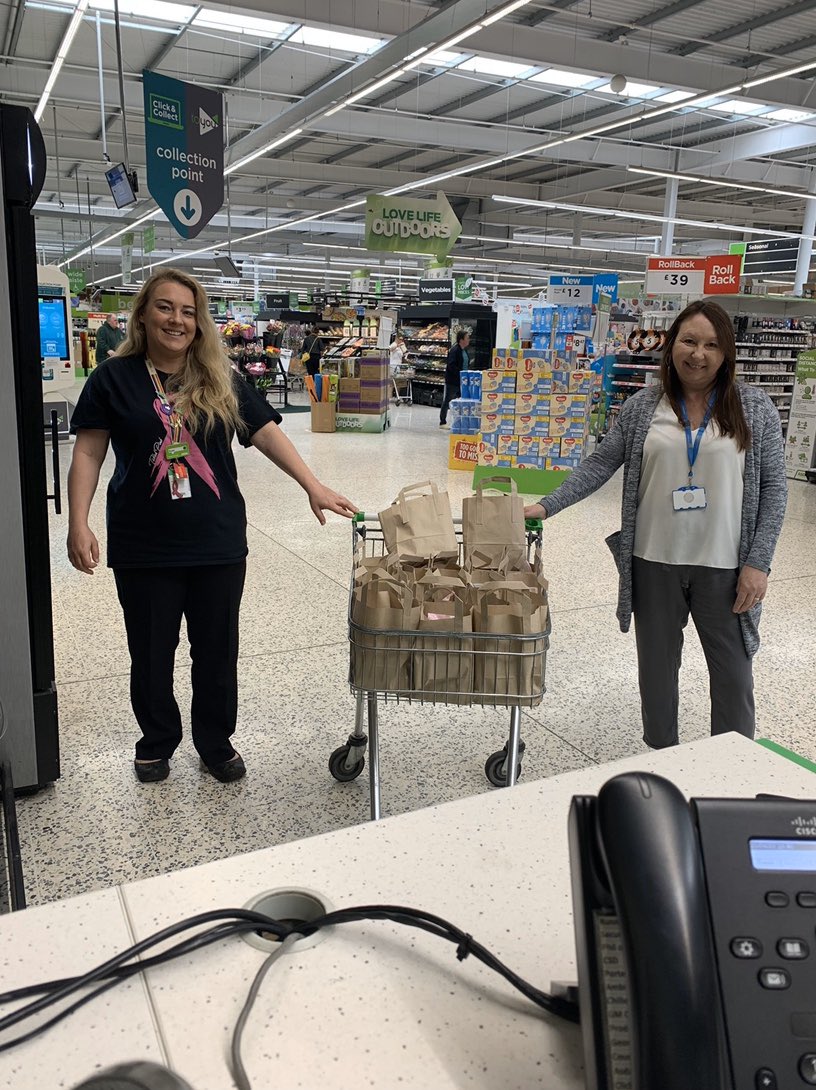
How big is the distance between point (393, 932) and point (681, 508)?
184 centimetres

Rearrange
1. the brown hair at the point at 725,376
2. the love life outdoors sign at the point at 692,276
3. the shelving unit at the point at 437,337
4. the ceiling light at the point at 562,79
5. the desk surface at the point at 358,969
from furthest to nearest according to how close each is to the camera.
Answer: the shelving unit at the point at 437,337 < the love life outdoors sign at the point at 692,276 < the ceiling light at the point at 562,79 < the brown hair at the point at 725,376 < the desk surface at the point at 358,969

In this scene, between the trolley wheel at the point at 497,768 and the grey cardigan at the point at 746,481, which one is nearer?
the grey cardigan at the point at 746,481

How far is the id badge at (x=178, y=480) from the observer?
7.72 feet

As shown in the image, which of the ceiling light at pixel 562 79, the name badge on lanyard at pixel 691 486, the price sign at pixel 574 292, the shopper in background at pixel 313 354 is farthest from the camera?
the shopper in background at pixel 313 354

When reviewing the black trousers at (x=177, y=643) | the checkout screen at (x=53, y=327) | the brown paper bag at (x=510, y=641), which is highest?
the checkout screen at (x=53, y=327)

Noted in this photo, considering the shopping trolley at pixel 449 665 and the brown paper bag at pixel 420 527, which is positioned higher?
the brown paper bag at pixel 420 527

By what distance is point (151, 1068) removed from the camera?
2.26ft

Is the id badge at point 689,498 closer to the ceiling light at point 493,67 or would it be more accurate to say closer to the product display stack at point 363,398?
the ceiling light at point 493,67

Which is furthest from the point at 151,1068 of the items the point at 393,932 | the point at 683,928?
the point at 683,928

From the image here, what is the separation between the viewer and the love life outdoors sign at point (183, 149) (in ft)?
22.9

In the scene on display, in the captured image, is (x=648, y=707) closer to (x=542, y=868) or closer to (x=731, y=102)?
(x=542, y=868)

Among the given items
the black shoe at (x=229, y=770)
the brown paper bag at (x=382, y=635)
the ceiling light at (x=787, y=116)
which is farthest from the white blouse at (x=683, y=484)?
the ceiling light at (x=787, y=116)

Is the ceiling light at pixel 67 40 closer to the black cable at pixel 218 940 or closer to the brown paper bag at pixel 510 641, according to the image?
the brown paper bag at pixel 510 641

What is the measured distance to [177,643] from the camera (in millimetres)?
2650
